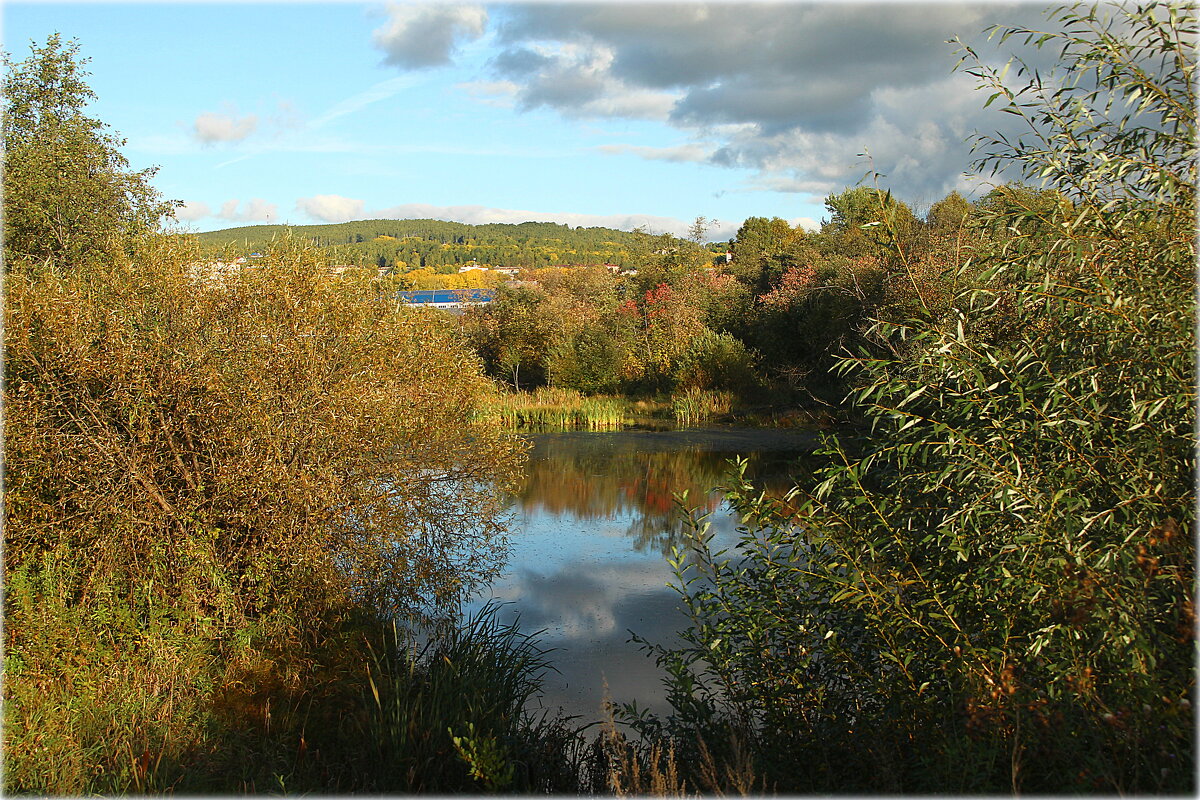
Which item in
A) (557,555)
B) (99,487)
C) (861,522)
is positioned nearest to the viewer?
(861,522)

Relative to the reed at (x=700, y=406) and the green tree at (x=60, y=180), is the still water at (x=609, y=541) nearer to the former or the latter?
the reed at (x=700, y=406)

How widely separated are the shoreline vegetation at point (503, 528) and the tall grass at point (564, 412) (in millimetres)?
13578

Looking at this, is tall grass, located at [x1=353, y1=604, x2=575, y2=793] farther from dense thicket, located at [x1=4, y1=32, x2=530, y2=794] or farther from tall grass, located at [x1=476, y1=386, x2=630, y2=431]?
tall grass, located at [x1=476, y1=386, x2=630, y2=431]

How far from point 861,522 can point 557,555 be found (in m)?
7.83

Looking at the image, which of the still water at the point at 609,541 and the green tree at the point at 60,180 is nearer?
the still water at the point at 609,541

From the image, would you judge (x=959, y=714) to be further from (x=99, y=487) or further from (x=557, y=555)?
(x=557, y=555)

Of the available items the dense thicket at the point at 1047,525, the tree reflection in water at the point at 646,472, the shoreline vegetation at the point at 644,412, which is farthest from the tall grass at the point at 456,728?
the shoreline vegetation at the point at 644,412

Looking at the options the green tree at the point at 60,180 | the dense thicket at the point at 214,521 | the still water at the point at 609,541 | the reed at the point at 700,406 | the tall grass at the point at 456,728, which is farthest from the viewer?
the reed at the point at 700,406

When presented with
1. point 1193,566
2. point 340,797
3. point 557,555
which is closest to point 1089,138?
point 1193,566

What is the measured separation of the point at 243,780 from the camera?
5273mm

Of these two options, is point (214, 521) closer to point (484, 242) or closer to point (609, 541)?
point (609, 541)

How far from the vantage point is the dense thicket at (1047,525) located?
3451 millimetres

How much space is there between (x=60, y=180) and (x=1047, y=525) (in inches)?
504

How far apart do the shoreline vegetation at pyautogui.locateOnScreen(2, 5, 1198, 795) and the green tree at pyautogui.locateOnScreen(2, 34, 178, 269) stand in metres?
0.06
